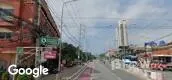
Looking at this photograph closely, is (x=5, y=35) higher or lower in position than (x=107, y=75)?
higher

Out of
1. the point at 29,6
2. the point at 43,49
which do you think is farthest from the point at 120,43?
the point at 43,49

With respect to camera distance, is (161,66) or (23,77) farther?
(161,66)

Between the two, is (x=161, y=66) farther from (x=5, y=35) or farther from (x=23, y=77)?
(x=23, y=77)

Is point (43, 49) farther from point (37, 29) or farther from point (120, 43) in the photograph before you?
point (120, 43)

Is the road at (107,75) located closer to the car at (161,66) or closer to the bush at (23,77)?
the car at (161,66)

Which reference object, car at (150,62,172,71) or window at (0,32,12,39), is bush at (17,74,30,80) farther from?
car at (150,62,172,71)

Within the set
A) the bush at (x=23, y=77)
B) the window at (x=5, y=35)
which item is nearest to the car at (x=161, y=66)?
the window at (x=5, y=35)

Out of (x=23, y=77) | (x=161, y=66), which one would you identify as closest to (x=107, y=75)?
(x=161, y=66)

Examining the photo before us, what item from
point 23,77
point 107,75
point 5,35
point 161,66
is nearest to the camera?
point 23,77

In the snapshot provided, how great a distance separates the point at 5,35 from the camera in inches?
2104

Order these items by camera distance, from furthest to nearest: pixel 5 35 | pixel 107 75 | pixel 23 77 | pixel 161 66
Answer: pixel 161 66 → pixel 107 75 → pixel 5 35 → pixel 23 77

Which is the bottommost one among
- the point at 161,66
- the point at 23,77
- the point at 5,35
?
the point at 23,77

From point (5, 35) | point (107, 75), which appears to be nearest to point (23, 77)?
point (5, 35)

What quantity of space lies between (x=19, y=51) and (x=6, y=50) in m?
19.3
